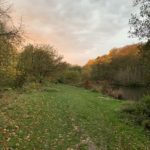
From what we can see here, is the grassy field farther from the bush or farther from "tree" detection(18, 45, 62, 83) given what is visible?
"tree" detection(18, 45, 62, 83)

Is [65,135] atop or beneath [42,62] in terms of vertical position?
beneath

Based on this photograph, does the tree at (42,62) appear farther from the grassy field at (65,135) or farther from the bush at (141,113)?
the grassy field at (65,135)

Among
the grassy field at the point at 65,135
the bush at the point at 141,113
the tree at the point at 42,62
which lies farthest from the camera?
the tree at the point at 42,62

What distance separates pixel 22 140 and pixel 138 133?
21.9 feet

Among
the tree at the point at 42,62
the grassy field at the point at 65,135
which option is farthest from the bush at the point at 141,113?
the tree at the point at 42,62

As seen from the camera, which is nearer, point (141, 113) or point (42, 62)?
point (141, 113)

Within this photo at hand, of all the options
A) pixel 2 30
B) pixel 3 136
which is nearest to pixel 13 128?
pixel 3 136

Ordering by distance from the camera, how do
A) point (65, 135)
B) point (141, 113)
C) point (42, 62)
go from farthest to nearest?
point (42, 62) → point (141, 113) → point (65, 135)

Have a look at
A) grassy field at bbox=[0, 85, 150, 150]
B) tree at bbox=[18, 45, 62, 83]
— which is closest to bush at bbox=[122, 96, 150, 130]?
grassy field at bbox=[0, 85, 150, 150]

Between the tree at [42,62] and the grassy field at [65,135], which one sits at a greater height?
the tree at [42,62]

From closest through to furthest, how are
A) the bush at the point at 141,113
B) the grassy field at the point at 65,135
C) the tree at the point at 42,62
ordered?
the grassy field at the point at 65,135
the bush at the point at 141,113
the tree at the point at 42,62

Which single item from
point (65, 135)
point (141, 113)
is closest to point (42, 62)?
point (141, 113)

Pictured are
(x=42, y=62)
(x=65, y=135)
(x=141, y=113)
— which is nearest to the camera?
(x=65, y=135)

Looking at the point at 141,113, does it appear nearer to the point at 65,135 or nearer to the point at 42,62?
the point at 65,135
